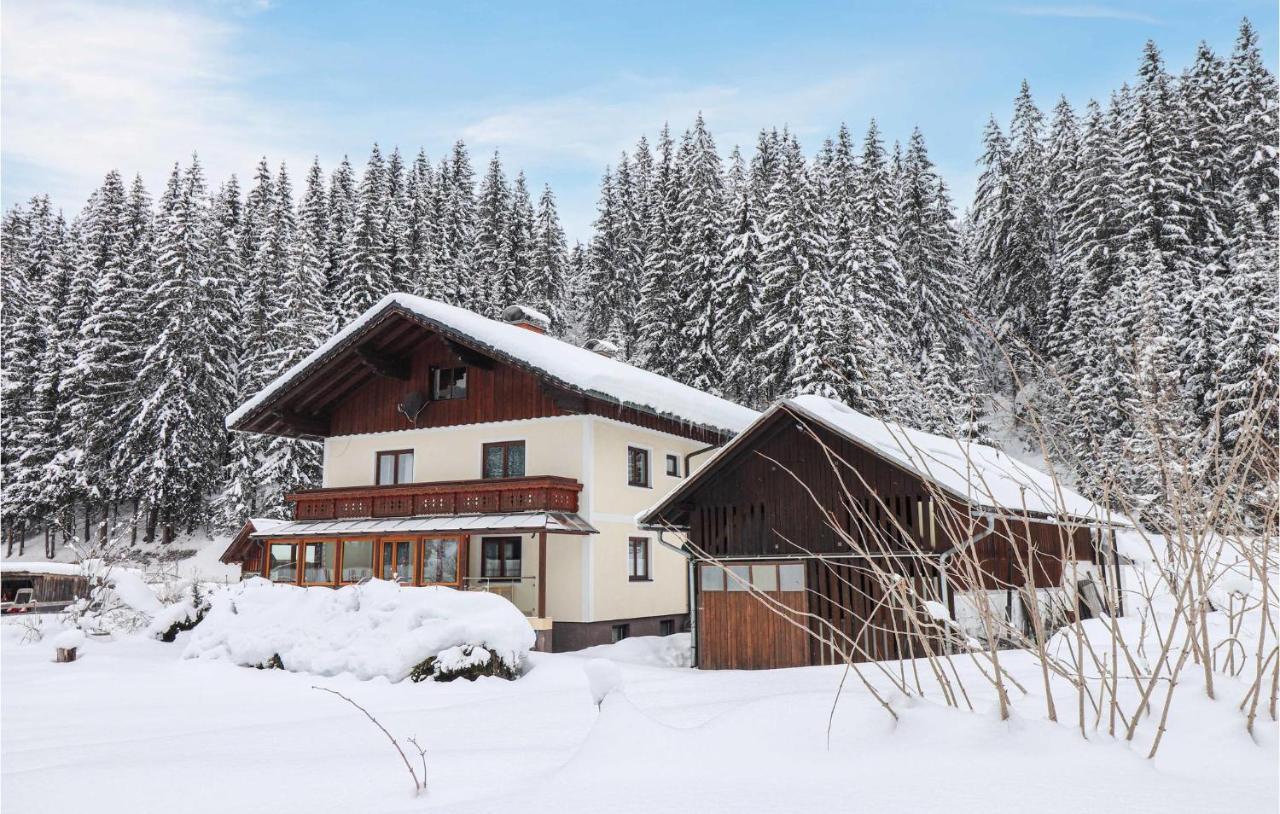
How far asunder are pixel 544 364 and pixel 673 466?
6.47m

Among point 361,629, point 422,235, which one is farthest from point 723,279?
point 361,629

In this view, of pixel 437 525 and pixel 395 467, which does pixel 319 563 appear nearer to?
pixel 395 467

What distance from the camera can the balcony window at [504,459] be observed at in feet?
75.4

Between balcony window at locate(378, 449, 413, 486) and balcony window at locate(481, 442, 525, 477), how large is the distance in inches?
110

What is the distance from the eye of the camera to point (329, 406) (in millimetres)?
26156

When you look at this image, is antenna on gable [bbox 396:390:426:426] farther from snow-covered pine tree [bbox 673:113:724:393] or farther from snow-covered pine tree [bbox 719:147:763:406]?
snow-covered pine tree [bbox 673:113:724:393]

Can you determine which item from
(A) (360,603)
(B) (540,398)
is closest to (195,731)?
(A) (360,603)

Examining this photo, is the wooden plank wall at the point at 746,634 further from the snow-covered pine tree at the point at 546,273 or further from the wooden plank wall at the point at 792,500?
the snow-covered pine tree at the point at 546,273

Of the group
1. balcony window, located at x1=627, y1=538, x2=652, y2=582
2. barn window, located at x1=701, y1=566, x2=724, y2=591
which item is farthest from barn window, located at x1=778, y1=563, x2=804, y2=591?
balcony window, located at x1=627, y1=538, x2=652, y2=582

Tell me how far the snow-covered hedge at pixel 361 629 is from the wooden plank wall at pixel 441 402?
8.27 meters

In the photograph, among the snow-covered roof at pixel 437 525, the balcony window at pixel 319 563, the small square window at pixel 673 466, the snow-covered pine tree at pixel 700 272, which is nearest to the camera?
the snow-covered roof at pixel 437 525

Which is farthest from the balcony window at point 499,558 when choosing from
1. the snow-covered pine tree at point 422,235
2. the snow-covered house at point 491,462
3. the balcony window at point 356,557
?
the snow-covered pine tree at point 422,235

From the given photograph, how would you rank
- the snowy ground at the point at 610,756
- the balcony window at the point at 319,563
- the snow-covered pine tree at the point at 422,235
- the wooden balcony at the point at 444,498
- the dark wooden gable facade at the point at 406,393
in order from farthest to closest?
the snow-covered pine tree at the point at 422,235 < the balcony window at the point at 319,563 < the dark wooden gable facade at the point at 406,393 < the wooden balcony at the point at 444,498 < the snowy ground at the point at 610,756

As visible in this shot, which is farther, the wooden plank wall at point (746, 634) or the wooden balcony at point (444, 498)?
the wooden balcony at point (444, 498)
